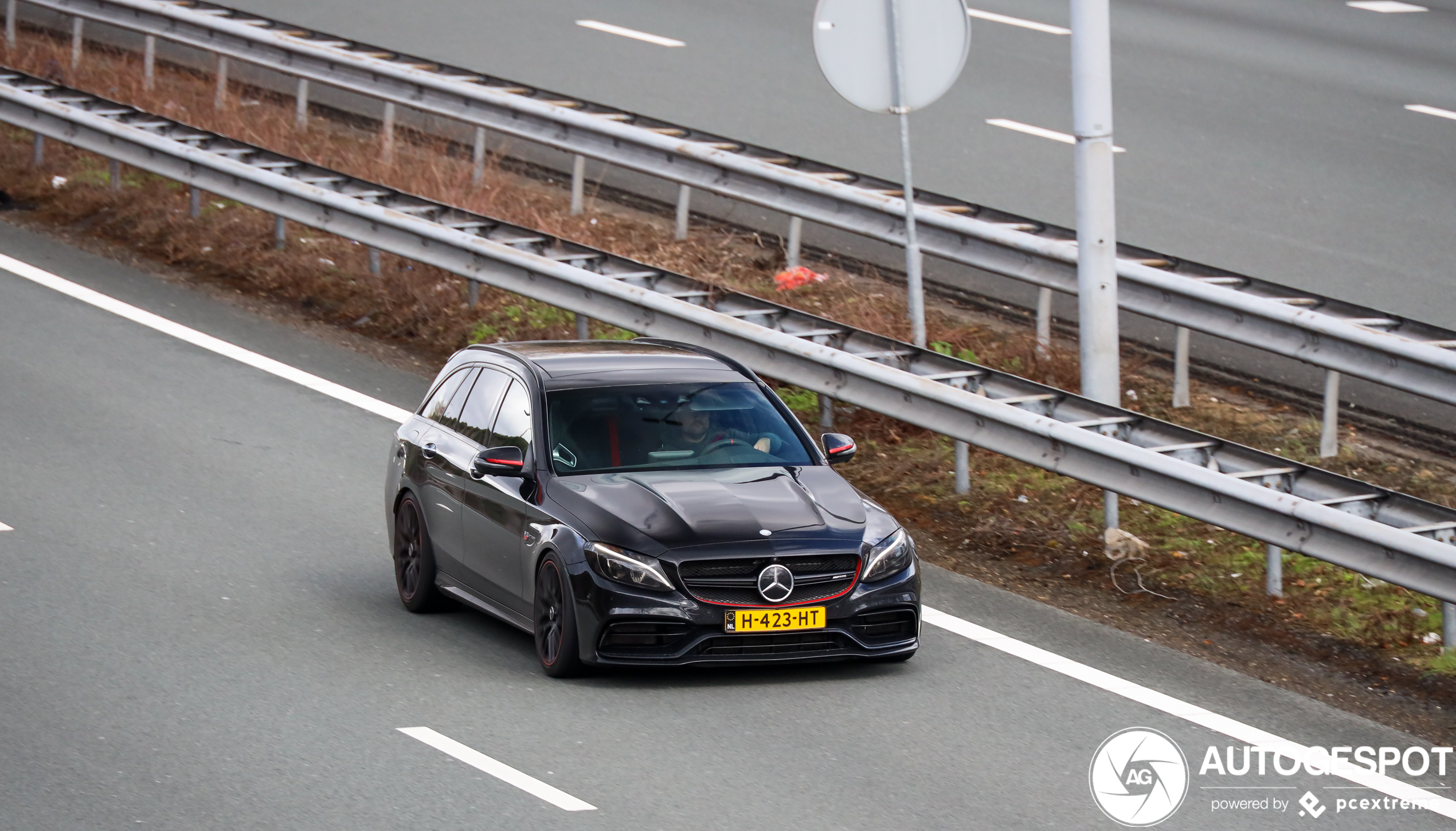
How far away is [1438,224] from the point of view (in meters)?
17.3

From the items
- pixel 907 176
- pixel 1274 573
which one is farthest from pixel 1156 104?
pixel 1274 573

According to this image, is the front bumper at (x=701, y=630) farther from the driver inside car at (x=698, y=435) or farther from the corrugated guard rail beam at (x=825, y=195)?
the corrugated guard rail beam at (x=825, y=195)

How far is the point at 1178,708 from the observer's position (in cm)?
927

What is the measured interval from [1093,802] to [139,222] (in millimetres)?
12976

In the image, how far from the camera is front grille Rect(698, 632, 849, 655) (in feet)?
30.2

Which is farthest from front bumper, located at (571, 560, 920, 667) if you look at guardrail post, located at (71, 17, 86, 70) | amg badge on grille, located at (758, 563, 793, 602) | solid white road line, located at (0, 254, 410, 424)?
guardrail post, located at (71, 17, 86, 70)

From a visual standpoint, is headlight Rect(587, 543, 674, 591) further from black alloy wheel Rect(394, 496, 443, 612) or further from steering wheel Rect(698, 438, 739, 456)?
black alloy wheel Rect(394, 496, 443, 612)

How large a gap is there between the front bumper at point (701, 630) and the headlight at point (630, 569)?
0.11ft

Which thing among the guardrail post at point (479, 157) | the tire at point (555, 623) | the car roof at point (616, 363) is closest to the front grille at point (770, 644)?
the tire at point (555, 623)

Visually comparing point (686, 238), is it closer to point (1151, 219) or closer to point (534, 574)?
point (1151, 219)

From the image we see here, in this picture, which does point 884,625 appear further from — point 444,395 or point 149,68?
point 149,68

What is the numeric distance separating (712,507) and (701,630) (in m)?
0.60

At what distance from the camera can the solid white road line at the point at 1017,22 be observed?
24.6 meters

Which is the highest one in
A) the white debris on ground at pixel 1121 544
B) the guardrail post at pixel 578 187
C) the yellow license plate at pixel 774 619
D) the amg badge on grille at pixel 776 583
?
the guardrail post at pixel 578 187
